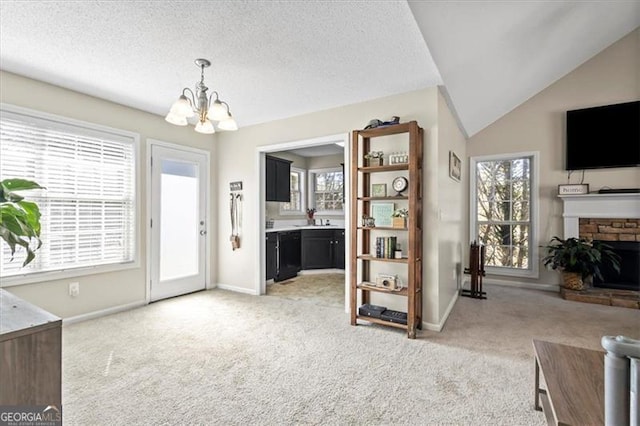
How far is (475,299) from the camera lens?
4.21 meters

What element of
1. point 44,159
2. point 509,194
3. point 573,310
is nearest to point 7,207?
point 44,159

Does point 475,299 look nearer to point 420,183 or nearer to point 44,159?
point 420,183

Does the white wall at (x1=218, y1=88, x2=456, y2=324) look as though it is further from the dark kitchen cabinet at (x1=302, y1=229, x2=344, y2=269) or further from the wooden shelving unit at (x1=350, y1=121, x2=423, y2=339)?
the dark kitchen cabinet at (x1=302, y1=229, x2=344, y2=269)

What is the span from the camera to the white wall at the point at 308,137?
123 inches

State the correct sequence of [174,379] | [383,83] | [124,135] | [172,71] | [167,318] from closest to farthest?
1. [174,379]
2. [172,71]
3. [383,83]
4. [167,318]
5. [124,135]

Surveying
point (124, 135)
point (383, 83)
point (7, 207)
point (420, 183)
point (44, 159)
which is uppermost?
point (383, 83)

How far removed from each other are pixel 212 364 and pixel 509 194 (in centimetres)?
503

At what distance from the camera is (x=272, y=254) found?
518 cm

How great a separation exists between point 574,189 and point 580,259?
981mm

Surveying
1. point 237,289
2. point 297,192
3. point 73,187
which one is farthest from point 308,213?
point 73,187

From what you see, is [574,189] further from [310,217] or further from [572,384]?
[310,217]

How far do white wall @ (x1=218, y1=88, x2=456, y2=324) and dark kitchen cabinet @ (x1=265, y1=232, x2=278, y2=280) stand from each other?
23.3 inches

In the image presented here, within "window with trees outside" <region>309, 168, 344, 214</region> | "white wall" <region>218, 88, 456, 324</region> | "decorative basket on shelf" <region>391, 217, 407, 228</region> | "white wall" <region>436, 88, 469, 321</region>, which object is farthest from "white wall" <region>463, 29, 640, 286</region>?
"decorative basket on shelf" <region>391, 217, 407, 228</region>

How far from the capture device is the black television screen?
4.18 m
